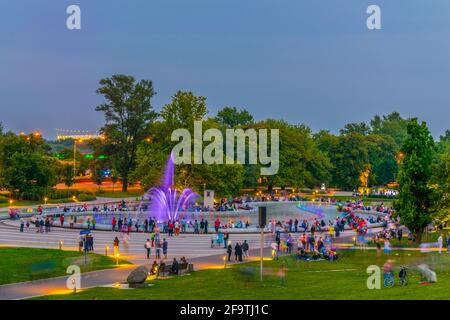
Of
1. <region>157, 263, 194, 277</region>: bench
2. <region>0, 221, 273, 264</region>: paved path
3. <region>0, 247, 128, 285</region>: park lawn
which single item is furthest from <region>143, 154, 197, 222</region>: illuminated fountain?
<region>157, 263, 194, 277</region>: bench

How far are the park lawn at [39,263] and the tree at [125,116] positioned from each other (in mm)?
71708

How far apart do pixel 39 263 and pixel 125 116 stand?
82.4 metres

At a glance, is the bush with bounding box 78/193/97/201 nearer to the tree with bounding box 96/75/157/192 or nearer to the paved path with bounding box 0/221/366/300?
the tree with bounding box 96/75/157/192

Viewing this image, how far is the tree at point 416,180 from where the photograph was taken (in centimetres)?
4375

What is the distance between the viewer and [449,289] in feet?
73.8

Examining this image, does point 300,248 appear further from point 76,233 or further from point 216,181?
Result: point 216,181

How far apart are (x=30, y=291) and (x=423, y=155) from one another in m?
29.5

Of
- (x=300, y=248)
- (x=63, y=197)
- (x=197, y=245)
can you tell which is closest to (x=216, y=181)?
(x=63, y=197)

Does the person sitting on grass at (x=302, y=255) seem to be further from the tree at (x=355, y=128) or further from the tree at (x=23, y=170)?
the tree at (x=355, y=128)

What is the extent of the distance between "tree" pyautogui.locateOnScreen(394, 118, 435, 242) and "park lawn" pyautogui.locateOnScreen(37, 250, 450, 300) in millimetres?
10723

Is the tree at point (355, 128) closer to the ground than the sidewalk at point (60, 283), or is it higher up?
higher up

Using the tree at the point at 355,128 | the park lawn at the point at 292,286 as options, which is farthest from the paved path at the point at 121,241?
Result: the tree at the point at 355,128

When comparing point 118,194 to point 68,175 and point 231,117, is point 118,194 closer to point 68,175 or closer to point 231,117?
point 68,175

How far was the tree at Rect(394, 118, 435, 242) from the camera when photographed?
43.8 metres
